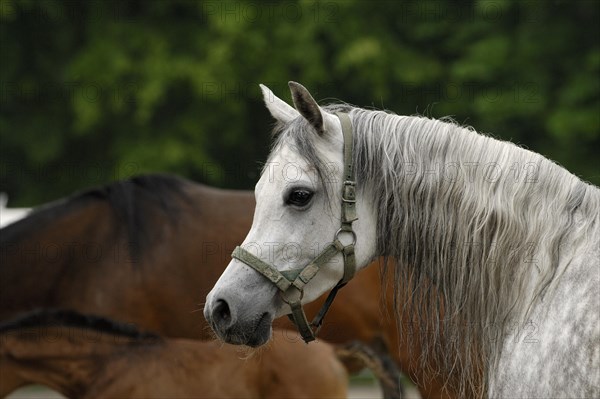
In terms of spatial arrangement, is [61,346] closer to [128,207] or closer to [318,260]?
[128,207]

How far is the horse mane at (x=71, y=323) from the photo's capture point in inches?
205

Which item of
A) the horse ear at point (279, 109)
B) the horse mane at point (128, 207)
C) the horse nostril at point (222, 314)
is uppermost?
the horse ear at point (279, 109)

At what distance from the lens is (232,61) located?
1088 centimetres

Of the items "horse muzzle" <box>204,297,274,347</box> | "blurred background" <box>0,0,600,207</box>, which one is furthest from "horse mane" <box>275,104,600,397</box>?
"blurred background" <box>0,0,600,207</box>

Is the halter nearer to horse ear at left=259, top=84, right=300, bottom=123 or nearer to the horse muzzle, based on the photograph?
the horse muzzle

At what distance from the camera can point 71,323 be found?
5.25m

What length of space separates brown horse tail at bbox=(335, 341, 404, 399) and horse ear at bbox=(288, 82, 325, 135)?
7.92 ft

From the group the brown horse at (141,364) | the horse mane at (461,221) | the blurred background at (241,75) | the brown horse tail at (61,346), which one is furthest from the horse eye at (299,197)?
the blurred background at (241,75)

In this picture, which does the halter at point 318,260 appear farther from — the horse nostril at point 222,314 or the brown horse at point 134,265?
the brown horse at point 134,265

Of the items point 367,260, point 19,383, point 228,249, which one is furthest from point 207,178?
point 367,260

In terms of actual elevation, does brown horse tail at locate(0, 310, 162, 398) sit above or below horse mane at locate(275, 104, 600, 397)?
below

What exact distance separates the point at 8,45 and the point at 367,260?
948cm

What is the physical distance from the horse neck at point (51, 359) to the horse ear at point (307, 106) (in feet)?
7.95

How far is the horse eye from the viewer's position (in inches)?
131
